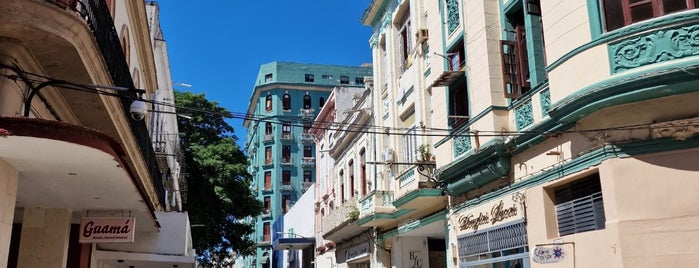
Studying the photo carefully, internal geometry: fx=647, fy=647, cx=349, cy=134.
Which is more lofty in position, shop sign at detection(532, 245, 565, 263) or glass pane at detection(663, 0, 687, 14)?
glass pane at detection(663, 0, 687, 14)

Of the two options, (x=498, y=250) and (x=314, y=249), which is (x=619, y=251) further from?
(x=314, y=249)

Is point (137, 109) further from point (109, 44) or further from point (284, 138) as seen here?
point (284, 138)

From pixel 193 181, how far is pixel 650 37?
2664 cm

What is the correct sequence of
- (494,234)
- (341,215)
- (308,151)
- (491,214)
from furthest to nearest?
(308,151) < (341,215) < (491,214) < (494,234)

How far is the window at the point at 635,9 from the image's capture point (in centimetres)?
932

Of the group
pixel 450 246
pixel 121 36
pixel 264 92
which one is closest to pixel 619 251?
pixel 450 246

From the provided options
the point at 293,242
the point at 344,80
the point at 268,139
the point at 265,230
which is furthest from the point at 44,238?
the point at 344,80

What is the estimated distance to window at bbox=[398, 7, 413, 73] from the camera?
19922mm

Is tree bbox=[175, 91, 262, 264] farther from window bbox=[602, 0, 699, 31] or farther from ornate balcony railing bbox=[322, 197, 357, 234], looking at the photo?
window bbox=[602, 0, 699, 31]

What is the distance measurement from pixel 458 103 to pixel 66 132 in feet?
34.4

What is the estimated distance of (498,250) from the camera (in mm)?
12898

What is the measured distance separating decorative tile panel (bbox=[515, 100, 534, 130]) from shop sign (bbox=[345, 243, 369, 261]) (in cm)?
1222

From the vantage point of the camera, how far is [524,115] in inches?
477

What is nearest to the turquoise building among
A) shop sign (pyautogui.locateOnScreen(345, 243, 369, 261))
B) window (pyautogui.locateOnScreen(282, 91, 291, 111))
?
window (pyautogui.locateOnScreen(282, 91, 291, 111))
